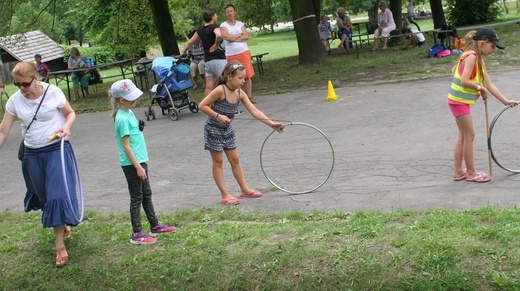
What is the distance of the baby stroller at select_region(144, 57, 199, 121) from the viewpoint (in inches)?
519

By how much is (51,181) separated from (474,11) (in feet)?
112

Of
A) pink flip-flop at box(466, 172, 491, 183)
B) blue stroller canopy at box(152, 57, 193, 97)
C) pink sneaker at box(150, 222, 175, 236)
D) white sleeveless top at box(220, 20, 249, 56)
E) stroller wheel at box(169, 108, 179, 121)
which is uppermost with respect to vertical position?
white sleeveless top at box(220, 20, 249, 56)

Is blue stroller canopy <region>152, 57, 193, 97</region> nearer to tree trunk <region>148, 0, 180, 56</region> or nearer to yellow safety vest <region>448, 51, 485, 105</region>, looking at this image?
yellow safety vest <region>448, 51, 485, 105</region>

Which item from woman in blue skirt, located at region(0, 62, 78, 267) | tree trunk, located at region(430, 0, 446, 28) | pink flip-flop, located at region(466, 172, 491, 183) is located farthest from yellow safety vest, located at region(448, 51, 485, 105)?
tree trunk, located at region(430, 0, 446, 28)

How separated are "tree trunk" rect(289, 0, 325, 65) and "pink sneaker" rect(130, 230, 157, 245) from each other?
13691mm

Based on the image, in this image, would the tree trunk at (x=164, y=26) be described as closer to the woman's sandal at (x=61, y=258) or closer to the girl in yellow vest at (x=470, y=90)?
the girl in yellow vest at (x=470, y=90)

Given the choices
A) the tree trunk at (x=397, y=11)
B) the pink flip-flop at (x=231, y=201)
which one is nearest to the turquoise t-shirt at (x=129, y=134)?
the pink flip-flop at (x=231, y=201)

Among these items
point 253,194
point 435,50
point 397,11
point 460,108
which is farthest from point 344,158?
point 397,11

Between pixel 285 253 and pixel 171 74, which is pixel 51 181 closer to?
pixel 285 253

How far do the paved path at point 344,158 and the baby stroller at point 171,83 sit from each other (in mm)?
308

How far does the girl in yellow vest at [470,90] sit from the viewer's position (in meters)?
6.98

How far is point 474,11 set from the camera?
36.1 metres

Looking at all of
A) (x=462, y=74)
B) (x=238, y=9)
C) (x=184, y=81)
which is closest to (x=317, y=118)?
(x=184, y=81)

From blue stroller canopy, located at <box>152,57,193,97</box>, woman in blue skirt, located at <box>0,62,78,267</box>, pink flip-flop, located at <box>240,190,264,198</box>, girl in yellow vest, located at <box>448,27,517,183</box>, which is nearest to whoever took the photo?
woman in blue skirt, located at <box>0,62,78,267</box>
